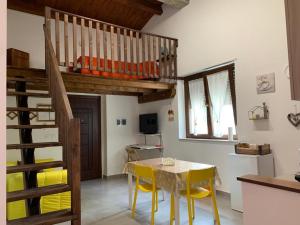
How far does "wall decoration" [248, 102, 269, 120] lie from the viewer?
12.3ft

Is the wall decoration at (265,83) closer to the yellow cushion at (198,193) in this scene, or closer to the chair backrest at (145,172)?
the yellow cushion at (198,193)

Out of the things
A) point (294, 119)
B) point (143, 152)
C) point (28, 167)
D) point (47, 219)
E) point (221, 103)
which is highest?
point (221, 103)

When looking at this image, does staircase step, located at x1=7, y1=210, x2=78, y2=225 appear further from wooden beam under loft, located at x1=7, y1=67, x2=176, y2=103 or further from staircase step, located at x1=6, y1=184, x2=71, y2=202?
wooden beam under loft, located at x1=7, y1=67, x2=176, y2=103

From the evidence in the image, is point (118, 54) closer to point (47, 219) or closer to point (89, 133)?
point (89, 133)

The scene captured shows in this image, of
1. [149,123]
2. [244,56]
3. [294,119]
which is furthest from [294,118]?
[149,123]

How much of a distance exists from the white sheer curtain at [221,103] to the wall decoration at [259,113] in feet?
1.97

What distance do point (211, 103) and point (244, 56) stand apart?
1.21 metres

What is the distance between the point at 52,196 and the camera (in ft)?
10.6

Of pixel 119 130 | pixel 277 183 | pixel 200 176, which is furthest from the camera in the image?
pixel 119 130

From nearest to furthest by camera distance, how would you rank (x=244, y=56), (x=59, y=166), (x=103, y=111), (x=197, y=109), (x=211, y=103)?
(x=59, y=166), (x=244, y=56), (x=211, y=103), (x=197, y=109), (x=103, y=111)

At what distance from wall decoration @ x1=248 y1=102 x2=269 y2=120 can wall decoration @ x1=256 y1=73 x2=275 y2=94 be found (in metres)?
0.22

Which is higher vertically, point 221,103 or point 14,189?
point 221,103

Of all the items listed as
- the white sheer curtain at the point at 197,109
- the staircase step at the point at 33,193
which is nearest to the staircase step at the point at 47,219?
the staircase step at the point at 33,193

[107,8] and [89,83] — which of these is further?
[107,8]
